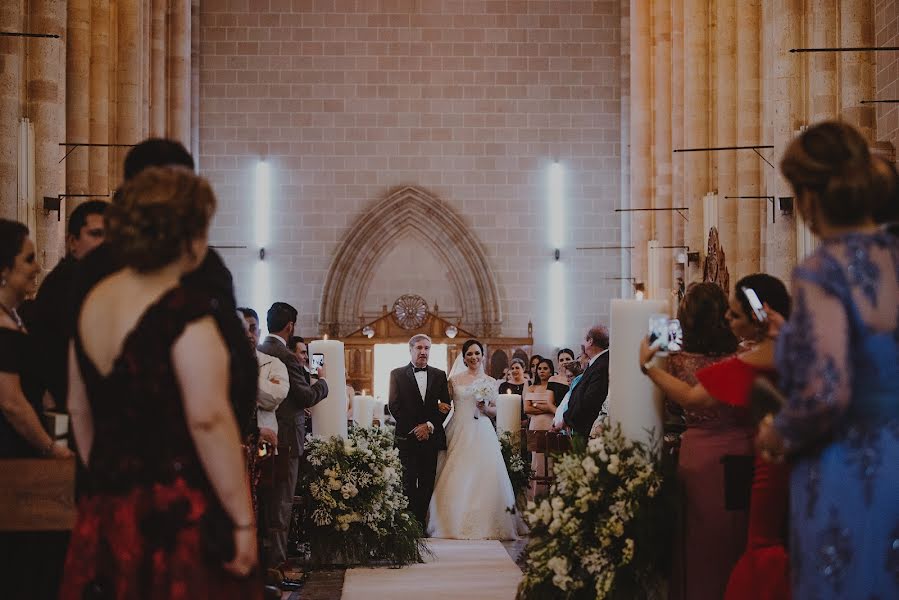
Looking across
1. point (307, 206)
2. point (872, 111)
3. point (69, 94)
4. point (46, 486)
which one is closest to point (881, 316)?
point (46, 486)

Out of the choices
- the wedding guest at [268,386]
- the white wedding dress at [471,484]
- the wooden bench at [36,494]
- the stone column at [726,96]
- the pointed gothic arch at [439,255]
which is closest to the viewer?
the wooden bench at [36,494]

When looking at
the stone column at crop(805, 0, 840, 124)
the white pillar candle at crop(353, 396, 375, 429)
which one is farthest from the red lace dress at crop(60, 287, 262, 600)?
the stone column at crop(805, 0, 840, 124)

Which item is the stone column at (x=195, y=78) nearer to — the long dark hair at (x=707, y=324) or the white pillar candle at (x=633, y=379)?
the white pillar candle at (x=633, y=379)

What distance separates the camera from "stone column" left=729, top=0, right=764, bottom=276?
1440cm

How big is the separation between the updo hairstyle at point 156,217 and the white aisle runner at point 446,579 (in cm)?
474

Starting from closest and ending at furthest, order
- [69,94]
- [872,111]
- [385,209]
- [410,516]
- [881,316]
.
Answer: [881,316] → [410,516] → [872,111] → [69,94] → [385,209]

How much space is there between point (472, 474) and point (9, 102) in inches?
177

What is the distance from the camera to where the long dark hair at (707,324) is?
4.86m

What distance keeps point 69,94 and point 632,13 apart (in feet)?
30.8

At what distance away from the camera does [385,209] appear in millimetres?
21656

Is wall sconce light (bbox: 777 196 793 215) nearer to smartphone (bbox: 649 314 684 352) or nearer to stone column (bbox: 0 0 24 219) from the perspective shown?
stone column (bbox: 0 0 24 219)

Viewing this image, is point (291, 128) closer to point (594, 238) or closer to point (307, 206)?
point (307, 206)

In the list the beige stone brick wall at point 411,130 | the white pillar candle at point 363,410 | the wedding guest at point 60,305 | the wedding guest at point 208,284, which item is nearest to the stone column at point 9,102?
the white pillar candle at point 363,410

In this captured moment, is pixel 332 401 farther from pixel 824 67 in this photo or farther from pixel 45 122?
pixel 824 67
